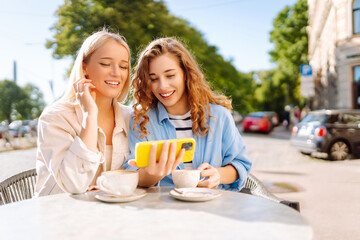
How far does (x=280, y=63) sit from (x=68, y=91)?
3032 centimetres

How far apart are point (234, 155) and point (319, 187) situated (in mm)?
4716

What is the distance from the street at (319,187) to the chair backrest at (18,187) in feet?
5.42

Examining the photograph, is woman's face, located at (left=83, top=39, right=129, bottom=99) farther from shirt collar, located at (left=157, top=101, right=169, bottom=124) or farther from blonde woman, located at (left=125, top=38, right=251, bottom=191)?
shirt collar, located at (left=157, top=101, right=169, bottom=124)

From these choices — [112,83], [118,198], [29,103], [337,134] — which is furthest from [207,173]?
[29,103]

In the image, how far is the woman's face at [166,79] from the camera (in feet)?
8.71

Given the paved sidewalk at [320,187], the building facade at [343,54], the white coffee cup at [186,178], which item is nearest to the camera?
the white coffee cup at [186,178]

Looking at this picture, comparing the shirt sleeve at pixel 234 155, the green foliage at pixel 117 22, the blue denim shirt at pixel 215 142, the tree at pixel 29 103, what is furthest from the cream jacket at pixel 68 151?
the tree at pixel 29 103

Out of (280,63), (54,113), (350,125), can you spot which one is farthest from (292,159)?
(280,63)

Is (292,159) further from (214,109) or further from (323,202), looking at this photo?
(214,109)

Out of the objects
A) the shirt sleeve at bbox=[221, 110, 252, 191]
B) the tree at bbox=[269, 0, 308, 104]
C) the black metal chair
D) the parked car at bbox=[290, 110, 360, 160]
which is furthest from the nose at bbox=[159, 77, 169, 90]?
the tree at bbox=[269, 0, 308, 104]

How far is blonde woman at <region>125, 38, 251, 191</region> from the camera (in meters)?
2.55

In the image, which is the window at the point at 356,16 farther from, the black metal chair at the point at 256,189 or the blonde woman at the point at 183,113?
the black metal chair at the point at 256,189

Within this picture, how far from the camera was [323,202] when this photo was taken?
18.1ft

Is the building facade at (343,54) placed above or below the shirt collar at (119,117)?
above
